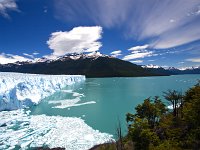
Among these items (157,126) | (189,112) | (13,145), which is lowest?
(13,145)

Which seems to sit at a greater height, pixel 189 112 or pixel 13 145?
pixel 189 112

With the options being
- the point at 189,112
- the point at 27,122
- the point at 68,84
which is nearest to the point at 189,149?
the point at 189,112

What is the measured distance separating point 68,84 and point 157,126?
8441 cm

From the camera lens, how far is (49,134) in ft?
86.7

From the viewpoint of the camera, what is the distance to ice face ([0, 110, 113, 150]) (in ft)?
76.2

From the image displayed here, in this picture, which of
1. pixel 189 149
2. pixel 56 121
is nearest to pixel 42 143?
pixel 56 121

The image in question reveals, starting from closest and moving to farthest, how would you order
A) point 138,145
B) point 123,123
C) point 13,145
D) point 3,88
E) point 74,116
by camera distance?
point 138,145 → point 13,145 → point 123,123 → point 74,116 → point 3,88

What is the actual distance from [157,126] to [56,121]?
16857 millimetres

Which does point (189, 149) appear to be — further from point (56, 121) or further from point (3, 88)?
point (3, 88)

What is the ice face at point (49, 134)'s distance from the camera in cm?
2322

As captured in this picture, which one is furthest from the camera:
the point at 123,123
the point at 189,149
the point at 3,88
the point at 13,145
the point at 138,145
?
the point at 3,88

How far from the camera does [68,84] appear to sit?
344 ft

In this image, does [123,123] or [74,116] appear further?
[74,116]

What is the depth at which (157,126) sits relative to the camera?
77.7 feet
